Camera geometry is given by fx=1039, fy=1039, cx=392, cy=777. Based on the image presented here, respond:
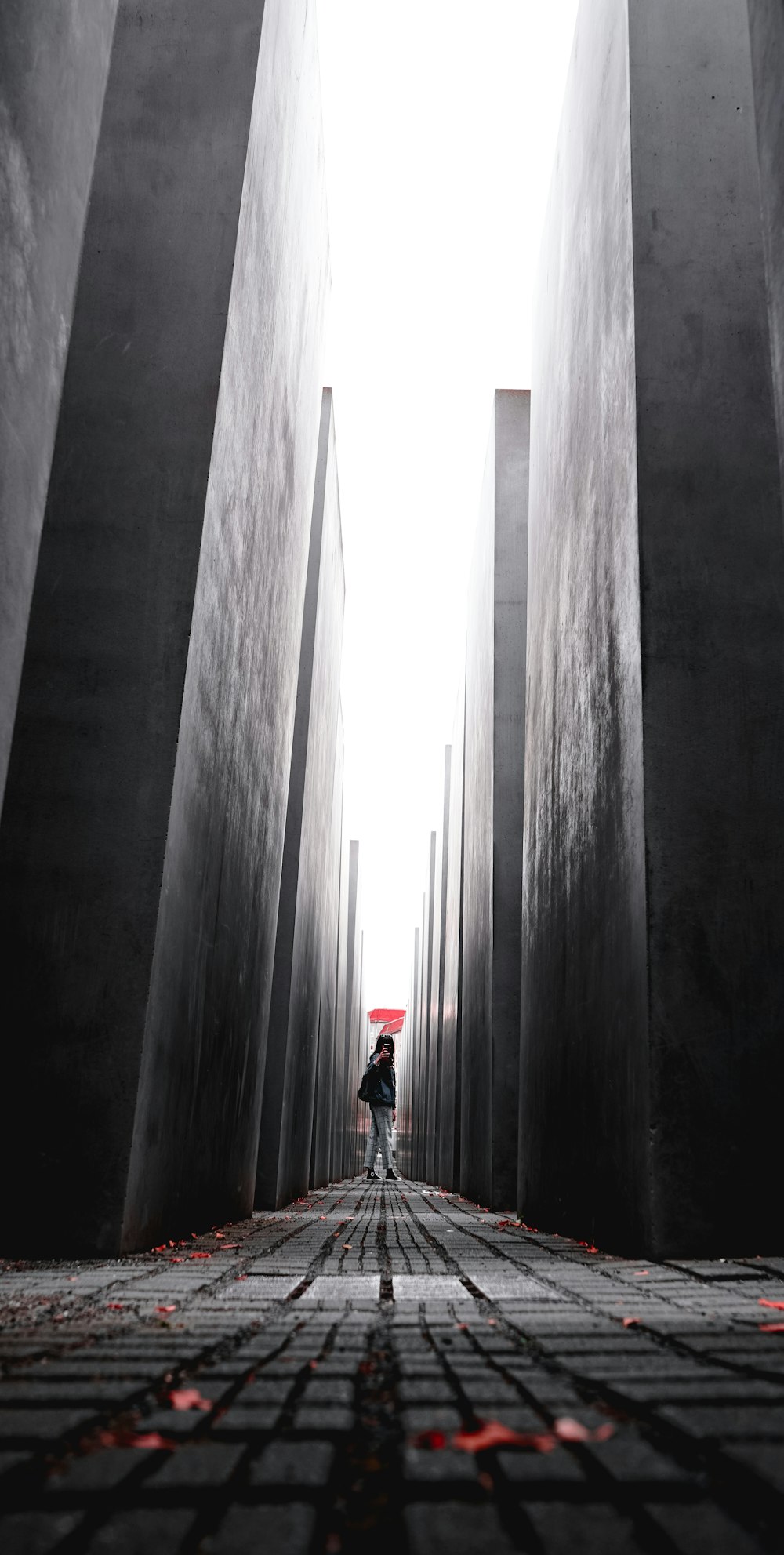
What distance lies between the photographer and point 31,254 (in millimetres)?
3229

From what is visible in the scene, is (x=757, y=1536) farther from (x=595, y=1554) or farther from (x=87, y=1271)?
(x=87, y=1271)

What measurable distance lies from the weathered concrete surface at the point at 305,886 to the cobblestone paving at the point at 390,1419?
213 inches

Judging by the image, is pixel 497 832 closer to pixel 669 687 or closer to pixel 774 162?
pixel 669 687

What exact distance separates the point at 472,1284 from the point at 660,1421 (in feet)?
6.83

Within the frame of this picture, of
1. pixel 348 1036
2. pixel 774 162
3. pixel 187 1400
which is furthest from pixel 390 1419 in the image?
pixel 348 1036

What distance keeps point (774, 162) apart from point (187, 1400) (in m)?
3.63

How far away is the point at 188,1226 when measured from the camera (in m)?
5.35

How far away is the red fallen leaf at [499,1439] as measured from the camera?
1584 millimetres

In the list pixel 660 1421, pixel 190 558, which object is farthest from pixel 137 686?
pixel 660 1421

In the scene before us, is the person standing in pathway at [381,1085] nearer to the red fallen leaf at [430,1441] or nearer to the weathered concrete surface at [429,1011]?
the weathered concrete surface at [429,1011]

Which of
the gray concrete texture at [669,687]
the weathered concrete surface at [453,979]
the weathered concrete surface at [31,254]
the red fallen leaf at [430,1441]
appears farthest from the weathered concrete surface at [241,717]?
the weathered concrete surface at [453,979]

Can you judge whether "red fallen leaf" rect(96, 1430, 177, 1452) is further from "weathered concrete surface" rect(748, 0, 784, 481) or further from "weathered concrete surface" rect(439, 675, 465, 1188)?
"weathered concrete surface" rect(439, 675, 465, 1188)

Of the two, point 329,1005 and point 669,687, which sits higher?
point 669,687

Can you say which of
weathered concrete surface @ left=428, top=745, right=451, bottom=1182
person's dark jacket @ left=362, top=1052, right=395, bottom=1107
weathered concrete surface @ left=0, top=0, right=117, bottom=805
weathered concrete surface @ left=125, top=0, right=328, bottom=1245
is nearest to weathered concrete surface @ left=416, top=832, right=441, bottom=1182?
weathered concrete surface @ left=428, top=745, right=451, bottom=1182
